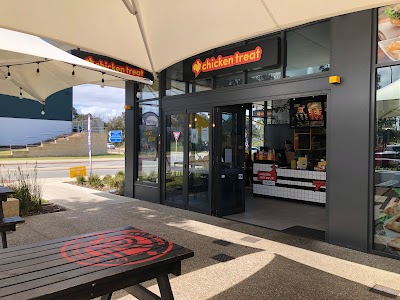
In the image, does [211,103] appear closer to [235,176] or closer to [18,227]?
[235,176]

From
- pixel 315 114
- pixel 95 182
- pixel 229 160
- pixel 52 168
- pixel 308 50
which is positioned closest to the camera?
pixel 308 50

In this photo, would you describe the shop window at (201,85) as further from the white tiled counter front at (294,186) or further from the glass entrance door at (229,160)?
the white tiled counter front at (294,186)

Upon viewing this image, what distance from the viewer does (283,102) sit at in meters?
12.2

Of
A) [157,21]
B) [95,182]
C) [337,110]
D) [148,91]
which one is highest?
[157,21]

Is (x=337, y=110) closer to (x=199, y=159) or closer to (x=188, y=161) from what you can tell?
(x=199, y=159)

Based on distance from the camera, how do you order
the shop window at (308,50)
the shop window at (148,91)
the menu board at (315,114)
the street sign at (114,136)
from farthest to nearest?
the street sign at (114,136) → the menu board at (315,114) → the shop window at (148,91) → the shop window at (308,50)

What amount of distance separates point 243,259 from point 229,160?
3.01 metres

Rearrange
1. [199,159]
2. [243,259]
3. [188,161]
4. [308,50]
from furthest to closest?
[188,161] → [199,159] → [308,50] → [243,259]

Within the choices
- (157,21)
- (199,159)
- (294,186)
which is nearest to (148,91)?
(199,159)

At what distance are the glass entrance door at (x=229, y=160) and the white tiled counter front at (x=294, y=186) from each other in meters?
2.10

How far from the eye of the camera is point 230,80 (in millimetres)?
6543

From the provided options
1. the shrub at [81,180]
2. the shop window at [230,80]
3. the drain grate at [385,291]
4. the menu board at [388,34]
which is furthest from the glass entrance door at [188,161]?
the shrub at [81,180]

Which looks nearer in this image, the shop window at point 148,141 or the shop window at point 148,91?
the shop window at point 148,91

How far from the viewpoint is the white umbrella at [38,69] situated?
5404 millimetres
